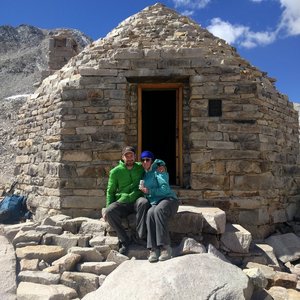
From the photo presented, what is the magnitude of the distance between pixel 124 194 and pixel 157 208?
0.67 m

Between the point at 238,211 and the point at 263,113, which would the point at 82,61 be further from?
the point at 238,211

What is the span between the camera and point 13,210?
7344 mm

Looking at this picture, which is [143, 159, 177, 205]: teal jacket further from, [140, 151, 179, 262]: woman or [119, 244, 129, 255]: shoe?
[119, 244, 129, 255]: shoe

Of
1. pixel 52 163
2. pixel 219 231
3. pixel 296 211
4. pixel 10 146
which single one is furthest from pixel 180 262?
pixel 10 146

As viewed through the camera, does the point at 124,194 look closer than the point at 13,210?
Yes

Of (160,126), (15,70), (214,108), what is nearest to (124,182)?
(214,108)

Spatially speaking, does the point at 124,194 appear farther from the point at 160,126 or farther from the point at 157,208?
the point at 160,126

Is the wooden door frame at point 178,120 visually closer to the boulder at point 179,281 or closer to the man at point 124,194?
the man at point 124,194

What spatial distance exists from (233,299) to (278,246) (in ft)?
9.31

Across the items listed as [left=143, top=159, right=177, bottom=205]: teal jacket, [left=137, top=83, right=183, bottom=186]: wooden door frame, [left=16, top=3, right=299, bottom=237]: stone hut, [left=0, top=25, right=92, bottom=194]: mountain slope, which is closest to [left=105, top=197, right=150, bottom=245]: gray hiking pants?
[left=143, top=159, right=177, bottom=205]: teal jacket

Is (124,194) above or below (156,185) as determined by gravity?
below

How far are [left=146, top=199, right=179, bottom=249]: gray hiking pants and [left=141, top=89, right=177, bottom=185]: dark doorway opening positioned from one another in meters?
4.54

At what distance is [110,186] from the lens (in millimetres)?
5207

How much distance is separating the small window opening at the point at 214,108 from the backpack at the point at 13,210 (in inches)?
166
